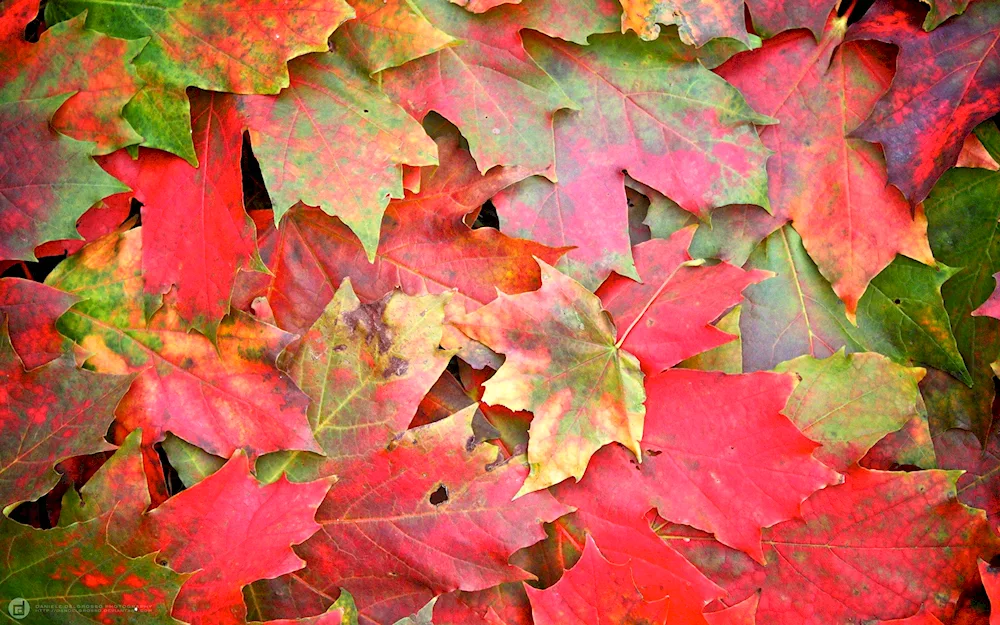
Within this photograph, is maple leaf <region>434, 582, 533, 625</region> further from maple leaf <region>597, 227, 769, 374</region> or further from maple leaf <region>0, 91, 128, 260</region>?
maple leaf <region>0, 91, 128, 260</region>

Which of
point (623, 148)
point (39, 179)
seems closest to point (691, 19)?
point (623, 148)

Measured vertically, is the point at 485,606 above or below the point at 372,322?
below

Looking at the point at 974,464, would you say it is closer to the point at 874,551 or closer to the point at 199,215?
the point at 874,551

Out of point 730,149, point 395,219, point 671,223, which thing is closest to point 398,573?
point 395,219

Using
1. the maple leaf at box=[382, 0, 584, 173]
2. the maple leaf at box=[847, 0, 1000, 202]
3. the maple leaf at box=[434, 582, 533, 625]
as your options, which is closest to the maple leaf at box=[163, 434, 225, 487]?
the maple leaf at box=[434, 582, 533, 625]

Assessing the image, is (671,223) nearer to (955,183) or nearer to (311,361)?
(955,183)

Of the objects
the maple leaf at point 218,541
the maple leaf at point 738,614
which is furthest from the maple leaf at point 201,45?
the maple leaf at point 738,614
